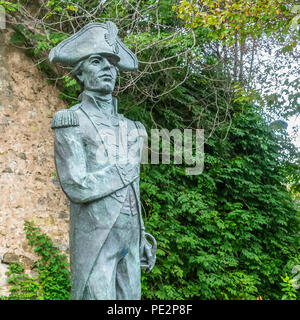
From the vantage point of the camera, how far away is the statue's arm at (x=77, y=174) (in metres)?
2.35

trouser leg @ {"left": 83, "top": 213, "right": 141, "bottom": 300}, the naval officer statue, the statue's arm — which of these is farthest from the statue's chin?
trouser leg @ {"left": 83, "top": 213, "right": 141, "bottom": 300}

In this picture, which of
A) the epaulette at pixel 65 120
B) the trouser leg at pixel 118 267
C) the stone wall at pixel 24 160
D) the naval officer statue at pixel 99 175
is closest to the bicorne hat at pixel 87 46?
the naval officer statue at pixel 99 175

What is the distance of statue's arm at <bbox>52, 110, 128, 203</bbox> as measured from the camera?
92.5 inches

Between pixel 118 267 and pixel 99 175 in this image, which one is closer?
pixel 99 175

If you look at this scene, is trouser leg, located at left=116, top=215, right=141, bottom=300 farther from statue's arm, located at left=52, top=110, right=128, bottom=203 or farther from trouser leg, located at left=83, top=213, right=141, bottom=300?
statue's arm, located at left=52, top=110, right=128, bottom=203

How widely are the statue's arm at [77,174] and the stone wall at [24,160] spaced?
2994 mm

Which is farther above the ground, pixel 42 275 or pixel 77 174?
pixel 77 174

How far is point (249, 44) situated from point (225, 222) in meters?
3.80

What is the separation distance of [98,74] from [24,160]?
3128 millimetres

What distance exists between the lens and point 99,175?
240cm

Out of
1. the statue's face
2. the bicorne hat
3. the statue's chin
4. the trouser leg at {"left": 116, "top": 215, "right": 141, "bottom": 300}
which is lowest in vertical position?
the trouser leg at {"left": 116, "top": 215, "right": 141, "bottom": 300}

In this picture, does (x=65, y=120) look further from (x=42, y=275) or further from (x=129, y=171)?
(x=42, y=275)

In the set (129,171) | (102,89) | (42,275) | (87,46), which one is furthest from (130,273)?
(42,275)

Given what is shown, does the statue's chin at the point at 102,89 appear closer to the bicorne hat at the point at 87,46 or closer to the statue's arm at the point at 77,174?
the bicorne hat at the point at 87,46
